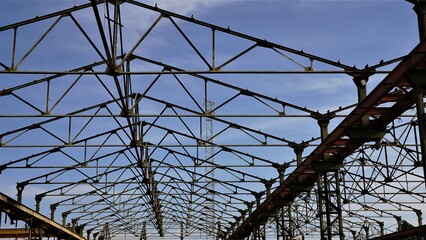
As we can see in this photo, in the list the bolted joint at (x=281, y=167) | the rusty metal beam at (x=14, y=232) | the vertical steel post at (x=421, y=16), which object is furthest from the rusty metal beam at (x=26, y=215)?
the vertical steel post at (x=421, y=16)

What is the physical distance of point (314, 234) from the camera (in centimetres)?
5903

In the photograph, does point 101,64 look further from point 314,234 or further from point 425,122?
point 314,234

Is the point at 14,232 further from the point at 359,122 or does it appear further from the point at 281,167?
the point at 359,122

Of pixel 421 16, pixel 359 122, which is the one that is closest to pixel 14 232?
pixel 359 122

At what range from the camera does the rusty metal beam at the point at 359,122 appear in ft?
46.0

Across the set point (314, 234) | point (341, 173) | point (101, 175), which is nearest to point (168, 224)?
point (314, 234)

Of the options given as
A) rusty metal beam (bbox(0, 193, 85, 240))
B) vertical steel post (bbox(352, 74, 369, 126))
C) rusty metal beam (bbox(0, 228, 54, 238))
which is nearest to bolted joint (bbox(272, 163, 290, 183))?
vertical steel post (bbox(352, 74, 369, 126))

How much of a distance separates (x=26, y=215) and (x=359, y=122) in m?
19.4

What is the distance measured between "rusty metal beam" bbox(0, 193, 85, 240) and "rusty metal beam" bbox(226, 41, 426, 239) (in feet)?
43.8

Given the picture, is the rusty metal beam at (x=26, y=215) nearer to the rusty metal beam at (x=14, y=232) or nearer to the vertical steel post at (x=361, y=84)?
the rusty metal beam at (x=14, y=232)

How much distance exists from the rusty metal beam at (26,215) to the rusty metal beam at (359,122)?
13341 millimetres

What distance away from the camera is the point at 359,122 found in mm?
18969

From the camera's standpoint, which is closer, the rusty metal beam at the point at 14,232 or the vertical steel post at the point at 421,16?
the vertical steel post at the point at 421,16

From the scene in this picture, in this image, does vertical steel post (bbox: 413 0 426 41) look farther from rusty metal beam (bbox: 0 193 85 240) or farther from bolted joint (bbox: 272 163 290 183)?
rusty metal beam (bbox: 0 193 85 240)
